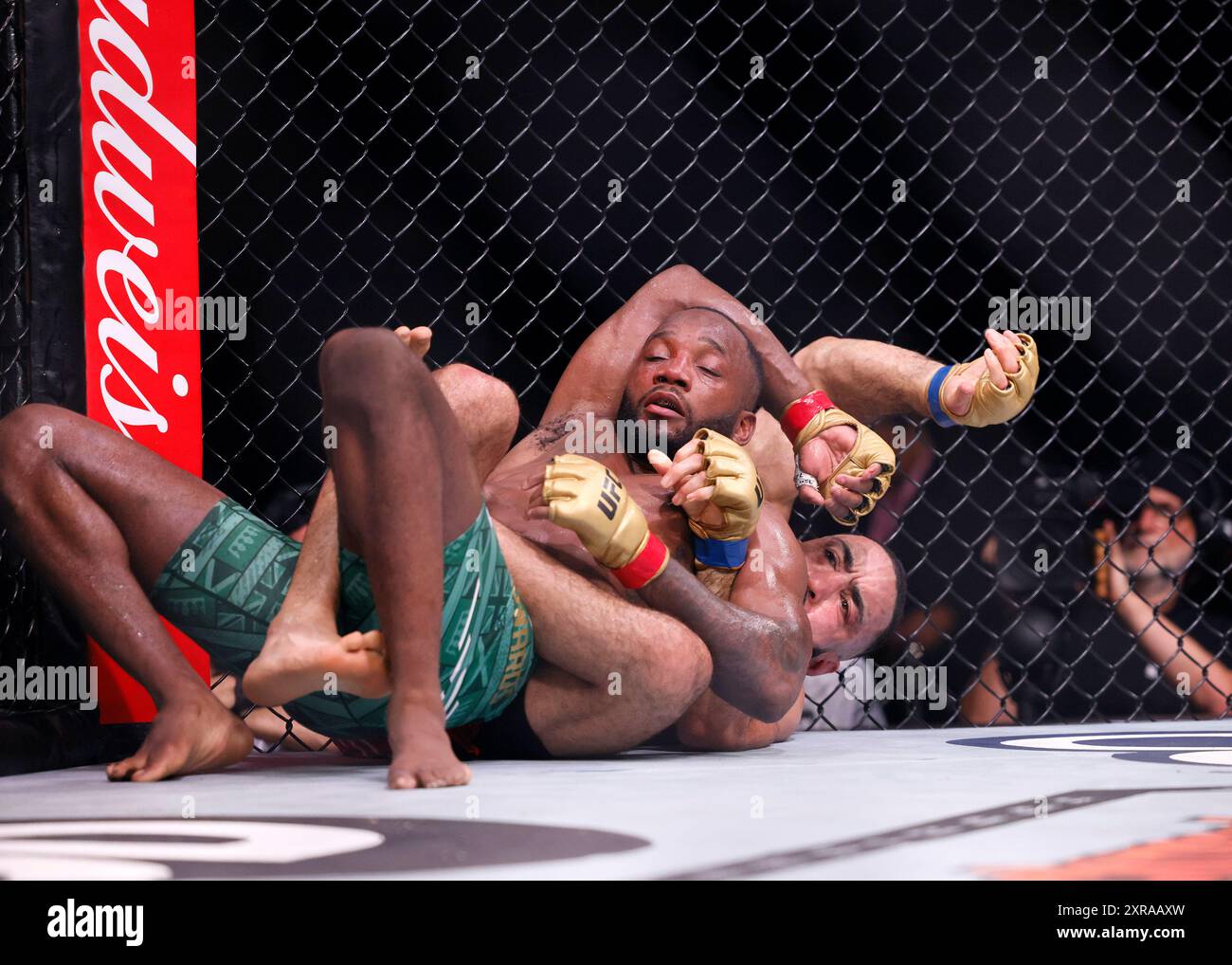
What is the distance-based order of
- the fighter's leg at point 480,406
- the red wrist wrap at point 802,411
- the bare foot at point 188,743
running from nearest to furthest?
the bare foot at point 188,743
the fighter's leg at point 480,406
the red wrist wrap at point 802,411

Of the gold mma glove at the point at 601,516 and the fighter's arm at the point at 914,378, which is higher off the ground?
the fighter's arm at the point at 914,378

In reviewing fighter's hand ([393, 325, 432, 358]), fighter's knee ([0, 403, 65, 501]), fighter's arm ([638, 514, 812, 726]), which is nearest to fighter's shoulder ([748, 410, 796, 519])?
fighter's arm ([638, 514, 812, 726])

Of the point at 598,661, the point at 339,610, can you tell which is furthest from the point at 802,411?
the point at 339,610

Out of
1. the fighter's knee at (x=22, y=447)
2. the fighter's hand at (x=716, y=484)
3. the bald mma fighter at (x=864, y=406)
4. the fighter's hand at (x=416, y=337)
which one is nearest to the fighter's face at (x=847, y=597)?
the bald mma fighter at (x=864, y=406)

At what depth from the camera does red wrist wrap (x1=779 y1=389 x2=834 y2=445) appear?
238cm

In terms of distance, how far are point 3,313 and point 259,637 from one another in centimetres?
69

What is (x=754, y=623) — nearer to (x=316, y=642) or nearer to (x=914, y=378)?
(x=316, y=642)

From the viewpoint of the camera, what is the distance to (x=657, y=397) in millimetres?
2166

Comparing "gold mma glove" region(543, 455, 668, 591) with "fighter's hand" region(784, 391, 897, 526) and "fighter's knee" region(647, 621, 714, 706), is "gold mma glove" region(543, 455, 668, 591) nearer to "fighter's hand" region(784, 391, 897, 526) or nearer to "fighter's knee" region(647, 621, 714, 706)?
"fighter's knee" region(647, 621, 714, 706)

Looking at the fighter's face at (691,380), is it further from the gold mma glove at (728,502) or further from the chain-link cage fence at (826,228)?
the chain-link cage fence at (826,228)

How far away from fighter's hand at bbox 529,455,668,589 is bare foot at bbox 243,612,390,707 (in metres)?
0.33

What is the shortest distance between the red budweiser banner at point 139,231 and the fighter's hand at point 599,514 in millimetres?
688

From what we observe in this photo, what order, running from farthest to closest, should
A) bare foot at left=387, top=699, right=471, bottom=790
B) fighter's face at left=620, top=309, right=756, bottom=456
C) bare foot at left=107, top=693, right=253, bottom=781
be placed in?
1. fighter's face at left=620, top=309, right=756, bottom=456
2. bare foot at left=107, top=693, right=253, bottom=781
3. bare foot at left=387, top=699, right=471, bottom=790

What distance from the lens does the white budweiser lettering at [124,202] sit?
2.06m
